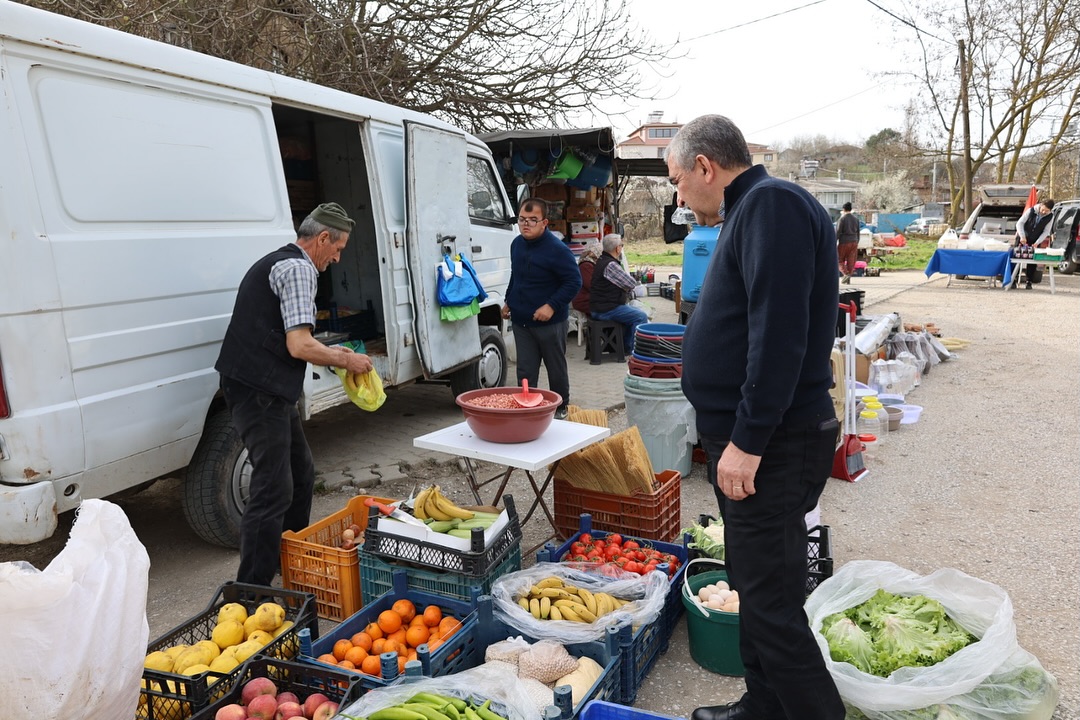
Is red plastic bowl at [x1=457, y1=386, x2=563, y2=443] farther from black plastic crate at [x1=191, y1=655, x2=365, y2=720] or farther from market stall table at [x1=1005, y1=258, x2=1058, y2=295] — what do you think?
market stall table at [x1=1005, y1=258, x2=1058, y2=295]

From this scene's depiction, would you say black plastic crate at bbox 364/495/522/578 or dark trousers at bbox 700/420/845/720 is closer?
dark trousers at bbox 700/420/845/720

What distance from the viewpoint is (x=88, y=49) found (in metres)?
3.31

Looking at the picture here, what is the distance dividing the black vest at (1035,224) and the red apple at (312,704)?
18468 millimetres

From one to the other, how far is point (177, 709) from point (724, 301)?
7.41ft

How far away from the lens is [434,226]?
571 centimetres

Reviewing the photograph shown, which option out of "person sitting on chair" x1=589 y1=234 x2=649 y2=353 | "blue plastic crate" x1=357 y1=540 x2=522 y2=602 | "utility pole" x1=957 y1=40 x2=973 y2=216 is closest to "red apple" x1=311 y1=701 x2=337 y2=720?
"blue plastic crate" x1=357 y1=540 x2=522 y2=602

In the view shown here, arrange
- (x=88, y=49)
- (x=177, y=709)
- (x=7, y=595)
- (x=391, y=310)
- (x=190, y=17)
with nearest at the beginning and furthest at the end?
1. (x=7, y=595)
2. (x=177, y=709)
3. (x=88, y=49)
4. (x=391, y=310)
5. (x=190, y=17)

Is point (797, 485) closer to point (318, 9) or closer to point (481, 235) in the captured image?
point (481, 235)

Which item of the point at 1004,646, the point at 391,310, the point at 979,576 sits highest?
the point at 391,310

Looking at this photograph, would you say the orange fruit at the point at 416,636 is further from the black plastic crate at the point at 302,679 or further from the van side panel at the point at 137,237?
the van side panel at the point at 137,237

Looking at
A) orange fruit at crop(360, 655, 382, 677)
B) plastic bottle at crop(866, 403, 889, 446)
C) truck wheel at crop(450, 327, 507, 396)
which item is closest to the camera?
→ orange fruit at crop(360, 655, 382, 677)

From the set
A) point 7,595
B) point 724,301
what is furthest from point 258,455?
point 724,301

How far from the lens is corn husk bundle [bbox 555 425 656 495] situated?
3945 millimetres

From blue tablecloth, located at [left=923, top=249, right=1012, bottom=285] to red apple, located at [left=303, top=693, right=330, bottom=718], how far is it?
1689 cm
